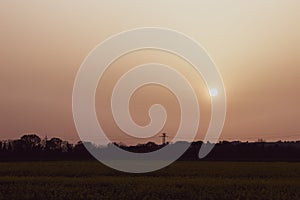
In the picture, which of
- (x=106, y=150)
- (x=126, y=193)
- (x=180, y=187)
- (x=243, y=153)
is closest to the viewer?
(x=126, y=193)

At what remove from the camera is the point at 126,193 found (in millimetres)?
21188

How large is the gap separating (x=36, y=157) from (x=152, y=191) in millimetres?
43945

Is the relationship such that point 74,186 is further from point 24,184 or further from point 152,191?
point 152,191

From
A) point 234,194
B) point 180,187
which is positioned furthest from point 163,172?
point 234,194

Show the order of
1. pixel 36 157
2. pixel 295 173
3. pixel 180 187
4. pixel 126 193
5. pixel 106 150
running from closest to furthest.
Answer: pixel 126 193
pixel 180 187
pixel 295 173
pixel 36 157
pixel 106 150

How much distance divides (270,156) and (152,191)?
155 feet

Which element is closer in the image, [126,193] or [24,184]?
[126,193]

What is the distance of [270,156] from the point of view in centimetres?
6631

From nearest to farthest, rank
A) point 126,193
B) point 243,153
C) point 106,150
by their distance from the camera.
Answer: point 126,193 < point 243,153 < point 106,150

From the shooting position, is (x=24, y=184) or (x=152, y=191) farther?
(x=24, y=184)

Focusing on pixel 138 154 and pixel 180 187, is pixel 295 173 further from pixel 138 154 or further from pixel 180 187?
pixel 138 154

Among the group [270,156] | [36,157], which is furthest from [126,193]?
[270,156]

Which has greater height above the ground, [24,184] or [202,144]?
[202,144]

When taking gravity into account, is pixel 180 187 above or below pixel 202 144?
below
